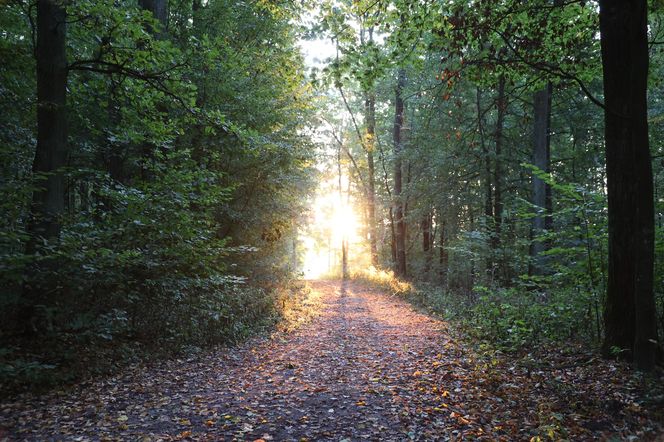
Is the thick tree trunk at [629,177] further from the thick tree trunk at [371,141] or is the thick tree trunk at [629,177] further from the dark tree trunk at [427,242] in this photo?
the dark tree trunk at [427,242]

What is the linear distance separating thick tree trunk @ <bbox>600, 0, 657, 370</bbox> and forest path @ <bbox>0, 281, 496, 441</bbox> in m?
2.36

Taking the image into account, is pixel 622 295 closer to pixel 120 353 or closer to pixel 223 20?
pixel 120 353

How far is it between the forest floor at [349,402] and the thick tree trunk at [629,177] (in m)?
0.63

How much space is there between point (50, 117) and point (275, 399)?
18.3 ft

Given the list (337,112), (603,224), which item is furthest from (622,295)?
(337,112)

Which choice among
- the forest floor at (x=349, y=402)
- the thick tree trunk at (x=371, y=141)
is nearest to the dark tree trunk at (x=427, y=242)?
the thick tree trunk at (x=371, y=141)

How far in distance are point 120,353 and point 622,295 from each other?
25.1ft

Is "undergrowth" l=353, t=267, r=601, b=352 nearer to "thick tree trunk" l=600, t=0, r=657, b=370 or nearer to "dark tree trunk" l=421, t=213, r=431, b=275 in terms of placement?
"thick tree trunk" l=600, t=0, r=657, b=370

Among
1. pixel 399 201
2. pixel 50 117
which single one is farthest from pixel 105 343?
pixel 399 201

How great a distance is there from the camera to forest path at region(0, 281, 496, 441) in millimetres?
4434

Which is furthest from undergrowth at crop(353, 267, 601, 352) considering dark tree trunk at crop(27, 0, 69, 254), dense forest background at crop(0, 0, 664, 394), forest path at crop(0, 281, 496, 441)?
dark tree trunk at crop(27, 0, 69, 254)

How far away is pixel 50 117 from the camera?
6281 millimetres

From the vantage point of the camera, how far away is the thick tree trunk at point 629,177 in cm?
485

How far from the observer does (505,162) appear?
15414 mm
